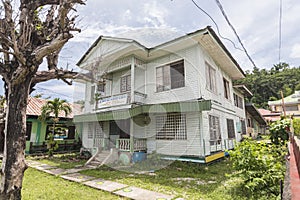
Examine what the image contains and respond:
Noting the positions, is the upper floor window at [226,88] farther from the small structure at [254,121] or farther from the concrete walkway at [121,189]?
the concrete walkway at [121,189]

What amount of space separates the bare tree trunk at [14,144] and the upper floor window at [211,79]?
27.8ft

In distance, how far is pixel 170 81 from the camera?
10039 mm

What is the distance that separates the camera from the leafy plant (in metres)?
8.12

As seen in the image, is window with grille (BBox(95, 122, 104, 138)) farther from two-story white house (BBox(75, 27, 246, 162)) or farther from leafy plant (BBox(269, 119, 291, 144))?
A: leafy plant (BBox(269, 119, 291, 144))

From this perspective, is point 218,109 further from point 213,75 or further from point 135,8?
point 135,8

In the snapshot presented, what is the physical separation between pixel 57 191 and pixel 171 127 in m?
5.90

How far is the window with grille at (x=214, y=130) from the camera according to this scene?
30.9 ft

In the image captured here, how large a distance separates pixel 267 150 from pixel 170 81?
6133mm

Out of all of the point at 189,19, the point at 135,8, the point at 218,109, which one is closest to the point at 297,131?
the point at 218,109

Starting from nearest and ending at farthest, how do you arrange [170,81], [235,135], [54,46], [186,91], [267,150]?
[54,46]
[267,150]
[186,91]
[170,81]
[235,135]

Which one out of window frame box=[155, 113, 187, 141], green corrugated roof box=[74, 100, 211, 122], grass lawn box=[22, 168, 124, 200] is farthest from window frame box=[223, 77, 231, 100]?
grass lawn box=[22, 168, 124, 200]

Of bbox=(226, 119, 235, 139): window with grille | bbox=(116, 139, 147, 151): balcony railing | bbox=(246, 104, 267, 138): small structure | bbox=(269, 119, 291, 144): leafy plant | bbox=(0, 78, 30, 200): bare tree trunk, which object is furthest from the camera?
bbox=(246, 104, 267, 138): small structure

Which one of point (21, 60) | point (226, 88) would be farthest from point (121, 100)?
point (226, 88)

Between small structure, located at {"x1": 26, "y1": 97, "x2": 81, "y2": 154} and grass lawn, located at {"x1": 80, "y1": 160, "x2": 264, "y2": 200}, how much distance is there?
8.62m
